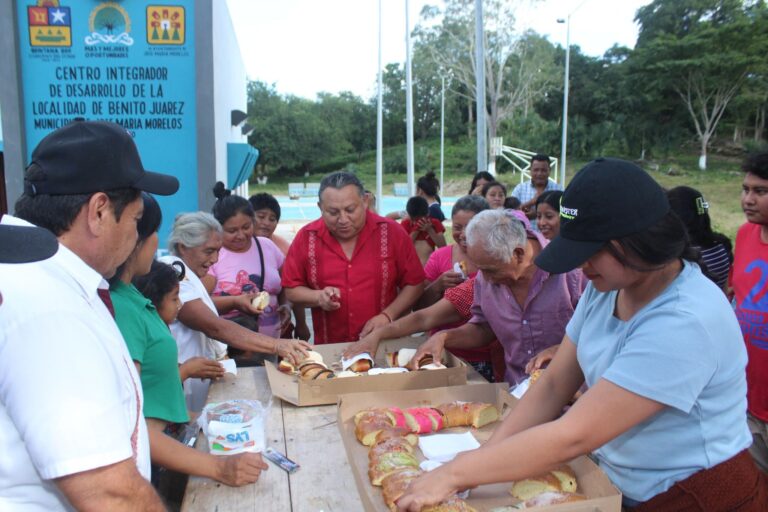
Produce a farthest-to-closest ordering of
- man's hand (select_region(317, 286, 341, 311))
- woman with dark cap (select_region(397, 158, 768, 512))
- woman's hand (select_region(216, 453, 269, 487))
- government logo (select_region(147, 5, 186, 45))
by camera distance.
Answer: government logo (select_region(147, 5, 186, 45)), man's hand (select_region(317, 286, 341, 311)), woman's hand (select_region(216, 453, 269, 487)), woman with dark cap (select_region(397, 158, 768, 512))

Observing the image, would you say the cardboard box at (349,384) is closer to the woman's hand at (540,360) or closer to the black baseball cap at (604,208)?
the woman's hand at (540,360)

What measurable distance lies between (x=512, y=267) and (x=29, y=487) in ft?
6.64

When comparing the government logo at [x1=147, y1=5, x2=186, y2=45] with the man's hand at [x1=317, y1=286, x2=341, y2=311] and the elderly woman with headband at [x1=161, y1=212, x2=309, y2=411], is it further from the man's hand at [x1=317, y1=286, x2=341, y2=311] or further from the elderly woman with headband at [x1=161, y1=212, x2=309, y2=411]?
the man's hand at [x1=317, y1=286, x2=341, y2=311]

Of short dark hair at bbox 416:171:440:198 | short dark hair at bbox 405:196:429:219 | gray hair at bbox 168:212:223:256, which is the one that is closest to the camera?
gray hair at bbox 168:212:223:256

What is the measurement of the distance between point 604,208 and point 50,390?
1253 mm

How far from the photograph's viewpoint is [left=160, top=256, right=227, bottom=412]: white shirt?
2.78 m

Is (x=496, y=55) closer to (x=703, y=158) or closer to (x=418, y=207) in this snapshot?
(x=703, y=158)

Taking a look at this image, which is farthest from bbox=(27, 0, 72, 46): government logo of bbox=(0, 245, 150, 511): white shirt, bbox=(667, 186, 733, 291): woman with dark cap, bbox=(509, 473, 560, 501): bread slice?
bbox=(509, 473, 560, 501): bread slice

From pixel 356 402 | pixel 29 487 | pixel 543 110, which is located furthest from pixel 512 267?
pixel 543 110

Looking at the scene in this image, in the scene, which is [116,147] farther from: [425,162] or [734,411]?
[425,162]

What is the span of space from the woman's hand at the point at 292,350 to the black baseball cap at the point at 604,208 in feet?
5.10

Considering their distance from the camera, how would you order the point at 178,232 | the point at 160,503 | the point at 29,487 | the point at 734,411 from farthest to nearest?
the point at 178,232
the point at 734,411
the point at 160,503
the point at 29,487

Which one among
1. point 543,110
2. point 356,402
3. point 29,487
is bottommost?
point 356,402

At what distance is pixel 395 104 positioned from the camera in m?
56.5
